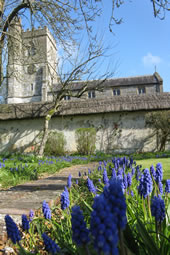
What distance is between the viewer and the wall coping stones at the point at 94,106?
13.7 metres

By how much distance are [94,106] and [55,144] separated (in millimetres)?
3612

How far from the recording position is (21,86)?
38.0 meters

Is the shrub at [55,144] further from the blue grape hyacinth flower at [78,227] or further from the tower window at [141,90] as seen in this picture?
the tower window at [141,90]

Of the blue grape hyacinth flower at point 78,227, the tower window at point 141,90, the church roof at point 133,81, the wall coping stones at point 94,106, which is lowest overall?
the blue grape hyacinth flower at point 78,227

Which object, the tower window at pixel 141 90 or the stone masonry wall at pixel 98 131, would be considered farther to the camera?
the tower window at pixel 141 90

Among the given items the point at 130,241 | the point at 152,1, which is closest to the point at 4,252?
the point at 130,241

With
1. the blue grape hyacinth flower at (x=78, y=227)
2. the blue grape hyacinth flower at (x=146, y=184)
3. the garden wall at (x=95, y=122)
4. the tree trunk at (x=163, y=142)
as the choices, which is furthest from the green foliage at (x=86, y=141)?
the blue grape hyacinth flower at (x=78, y=227)

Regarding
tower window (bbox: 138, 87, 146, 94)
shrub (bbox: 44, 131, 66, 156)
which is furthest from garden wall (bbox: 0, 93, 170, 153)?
tower window (bbox: 138, 87, 146, 94)

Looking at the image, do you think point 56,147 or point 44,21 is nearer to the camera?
point 44,21

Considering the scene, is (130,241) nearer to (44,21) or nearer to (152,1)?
(152,1)

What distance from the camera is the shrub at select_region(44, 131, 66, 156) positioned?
1315 centimetres

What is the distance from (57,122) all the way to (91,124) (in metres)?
2.34

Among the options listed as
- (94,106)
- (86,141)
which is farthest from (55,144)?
(94,106)

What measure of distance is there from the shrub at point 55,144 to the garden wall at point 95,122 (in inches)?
25.8
